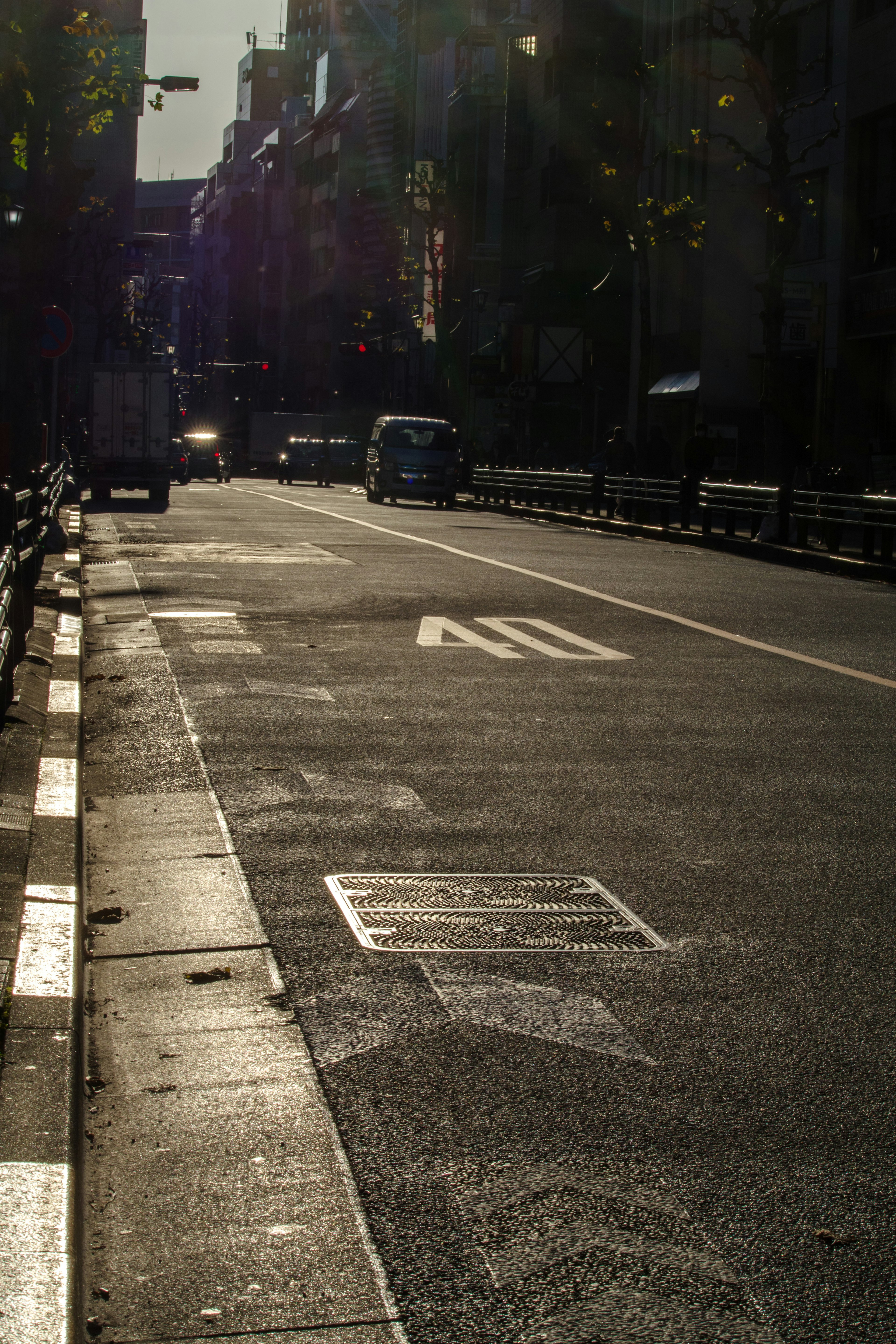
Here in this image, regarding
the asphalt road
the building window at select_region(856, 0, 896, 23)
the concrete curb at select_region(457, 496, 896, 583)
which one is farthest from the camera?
the building window at select_region(856, 0, 896, 23)

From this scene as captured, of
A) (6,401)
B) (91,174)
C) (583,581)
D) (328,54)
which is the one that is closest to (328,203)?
(328,54)

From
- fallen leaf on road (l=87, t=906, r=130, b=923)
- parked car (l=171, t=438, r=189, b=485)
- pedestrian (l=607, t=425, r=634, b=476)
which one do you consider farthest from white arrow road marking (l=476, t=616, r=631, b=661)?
parked car (l=171, t=438, r=189, b=485)

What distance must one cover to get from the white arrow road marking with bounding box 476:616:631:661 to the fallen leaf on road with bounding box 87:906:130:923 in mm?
6792

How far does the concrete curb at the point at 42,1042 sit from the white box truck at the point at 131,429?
3349 cm

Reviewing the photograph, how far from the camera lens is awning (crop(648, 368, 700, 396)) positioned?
1889 inches

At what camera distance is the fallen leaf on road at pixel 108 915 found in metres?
5.26

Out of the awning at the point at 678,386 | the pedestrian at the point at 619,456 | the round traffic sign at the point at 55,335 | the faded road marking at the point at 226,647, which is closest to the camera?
the faded road marking at the point at 226,647

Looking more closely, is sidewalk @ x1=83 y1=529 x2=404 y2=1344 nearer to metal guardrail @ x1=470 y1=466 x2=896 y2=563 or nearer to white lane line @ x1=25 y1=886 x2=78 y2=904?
white lane line @ x1=25 y1=886 x2=78 y2=904

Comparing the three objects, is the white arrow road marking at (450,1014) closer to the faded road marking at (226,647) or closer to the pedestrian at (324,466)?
the faded road marking at (226,647)

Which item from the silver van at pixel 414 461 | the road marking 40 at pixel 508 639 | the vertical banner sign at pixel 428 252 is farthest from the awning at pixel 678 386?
the road marking 40 at pixel 508 639

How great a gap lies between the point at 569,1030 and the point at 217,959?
1109mm

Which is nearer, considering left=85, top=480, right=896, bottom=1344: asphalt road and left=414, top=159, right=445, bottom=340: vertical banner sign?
left=85, top=480, right=896, bottom=1344: asphalt road

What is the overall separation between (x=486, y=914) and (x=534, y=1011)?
97 cm

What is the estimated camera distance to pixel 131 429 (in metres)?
41.6
